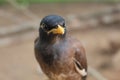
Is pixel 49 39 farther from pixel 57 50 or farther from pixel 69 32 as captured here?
pixel 69 32

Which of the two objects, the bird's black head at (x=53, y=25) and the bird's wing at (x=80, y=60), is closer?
the bird's black head at (x=53, y=25)

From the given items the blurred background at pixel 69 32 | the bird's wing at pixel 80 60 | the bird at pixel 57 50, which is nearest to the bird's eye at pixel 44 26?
the bird at pixel 57 50

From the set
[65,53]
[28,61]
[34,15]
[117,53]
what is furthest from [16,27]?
[65,53]

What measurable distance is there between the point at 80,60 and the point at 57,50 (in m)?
0.25

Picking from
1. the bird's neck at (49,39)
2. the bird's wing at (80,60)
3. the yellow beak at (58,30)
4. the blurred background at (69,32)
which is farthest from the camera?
the blurred background at (69,32)

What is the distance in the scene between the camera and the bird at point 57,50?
2150 millimetres

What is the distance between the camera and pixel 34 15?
21.0 ft

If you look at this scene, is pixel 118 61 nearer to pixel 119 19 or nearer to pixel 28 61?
pixel 28 61

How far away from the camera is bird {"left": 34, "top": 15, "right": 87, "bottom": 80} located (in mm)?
2150

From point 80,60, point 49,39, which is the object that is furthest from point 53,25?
point 80,60

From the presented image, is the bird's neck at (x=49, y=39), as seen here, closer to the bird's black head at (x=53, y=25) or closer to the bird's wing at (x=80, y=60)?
the bird's black head at (x=53, y=25)

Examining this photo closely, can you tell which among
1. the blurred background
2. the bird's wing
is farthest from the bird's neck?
the blurred background

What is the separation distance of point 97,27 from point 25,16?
104 cm

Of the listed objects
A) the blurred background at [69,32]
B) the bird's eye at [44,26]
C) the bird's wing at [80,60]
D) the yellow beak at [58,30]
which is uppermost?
the blurred background at [69,32]
